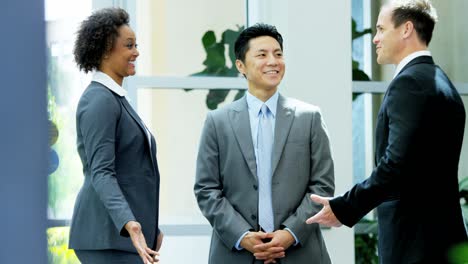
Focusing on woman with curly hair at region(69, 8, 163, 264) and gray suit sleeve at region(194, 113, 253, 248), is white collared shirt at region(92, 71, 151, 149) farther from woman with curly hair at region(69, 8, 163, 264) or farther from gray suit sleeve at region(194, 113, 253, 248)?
gray suit sleeve at region(194, 113, 253, 248)

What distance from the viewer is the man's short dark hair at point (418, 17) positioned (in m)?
2.65

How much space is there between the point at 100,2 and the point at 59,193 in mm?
1071

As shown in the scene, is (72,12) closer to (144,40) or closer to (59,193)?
(144,40)

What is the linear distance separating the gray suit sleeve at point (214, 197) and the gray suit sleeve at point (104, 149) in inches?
20.5

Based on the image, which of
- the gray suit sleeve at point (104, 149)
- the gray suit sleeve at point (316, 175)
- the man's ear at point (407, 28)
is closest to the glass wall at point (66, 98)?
the gray suit sleeve at point (104, 149)

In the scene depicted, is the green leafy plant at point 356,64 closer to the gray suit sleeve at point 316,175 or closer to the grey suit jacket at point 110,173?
the gray suit sleeve at point 316,175

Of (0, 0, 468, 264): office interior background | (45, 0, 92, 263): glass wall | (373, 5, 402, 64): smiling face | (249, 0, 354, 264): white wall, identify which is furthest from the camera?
(249, 0, 354, 264): white wall

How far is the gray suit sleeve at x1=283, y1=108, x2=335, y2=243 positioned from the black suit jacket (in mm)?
458

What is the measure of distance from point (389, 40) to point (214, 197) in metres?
0.90

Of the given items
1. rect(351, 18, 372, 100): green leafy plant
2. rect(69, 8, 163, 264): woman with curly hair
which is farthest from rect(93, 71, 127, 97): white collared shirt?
rect(351, 18, 372, 100): green leafy plant

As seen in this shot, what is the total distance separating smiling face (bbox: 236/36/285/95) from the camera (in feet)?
10.1

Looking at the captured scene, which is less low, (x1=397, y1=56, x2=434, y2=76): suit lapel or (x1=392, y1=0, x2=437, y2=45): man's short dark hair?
(x1=392, y1=0, x2=437, y2=45): man's short dark hair

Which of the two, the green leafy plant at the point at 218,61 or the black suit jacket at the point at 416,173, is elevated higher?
the green leafy plant at the point at 218,61

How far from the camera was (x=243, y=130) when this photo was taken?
3066mm
